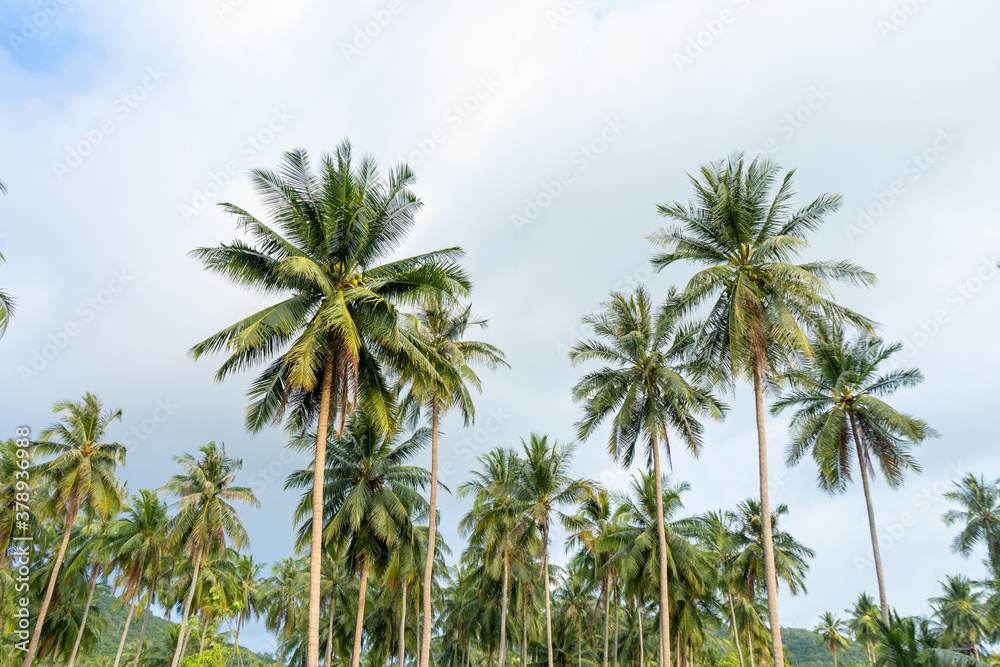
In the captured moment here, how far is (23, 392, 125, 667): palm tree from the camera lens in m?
29.2

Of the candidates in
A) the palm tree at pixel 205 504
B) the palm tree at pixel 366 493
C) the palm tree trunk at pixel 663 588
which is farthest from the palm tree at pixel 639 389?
the palm tree at pixel 205 504

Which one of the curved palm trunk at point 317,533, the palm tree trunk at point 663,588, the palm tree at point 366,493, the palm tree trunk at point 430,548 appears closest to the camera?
the curved palm trunk at point 317,533

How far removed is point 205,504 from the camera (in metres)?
34.2

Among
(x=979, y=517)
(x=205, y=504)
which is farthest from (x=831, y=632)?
(x=205, y=504)

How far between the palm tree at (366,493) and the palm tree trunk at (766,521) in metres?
15.5

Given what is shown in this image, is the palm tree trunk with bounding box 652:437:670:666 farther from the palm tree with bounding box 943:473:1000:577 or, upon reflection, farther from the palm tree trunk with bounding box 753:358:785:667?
the palm tree with bounding box 943:473:1000:577

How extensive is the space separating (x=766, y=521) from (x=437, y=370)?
11.1 m

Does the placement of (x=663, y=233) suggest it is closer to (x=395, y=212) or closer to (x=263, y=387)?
(x=395, y=212)

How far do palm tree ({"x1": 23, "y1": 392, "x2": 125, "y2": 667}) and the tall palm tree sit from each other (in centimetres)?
1584

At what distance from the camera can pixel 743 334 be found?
763 inches

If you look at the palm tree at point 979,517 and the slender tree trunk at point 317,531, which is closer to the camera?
Answer: the slender tree trunk at point 317,531

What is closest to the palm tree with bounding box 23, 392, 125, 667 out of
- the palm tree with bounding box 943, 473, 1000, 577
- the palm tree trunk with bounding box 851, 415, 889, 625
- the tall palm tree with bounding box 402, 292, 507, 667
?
the tall palm tree with bounding box 402, 292, 507, 667

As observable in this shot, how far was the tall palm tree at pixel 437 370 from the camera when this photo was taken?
16812 millimetres

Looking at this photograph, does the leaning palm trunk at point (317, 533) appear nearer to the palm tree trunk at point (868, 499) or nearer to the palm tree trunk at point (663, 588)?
the palm tree trunk at point (663, 588)
